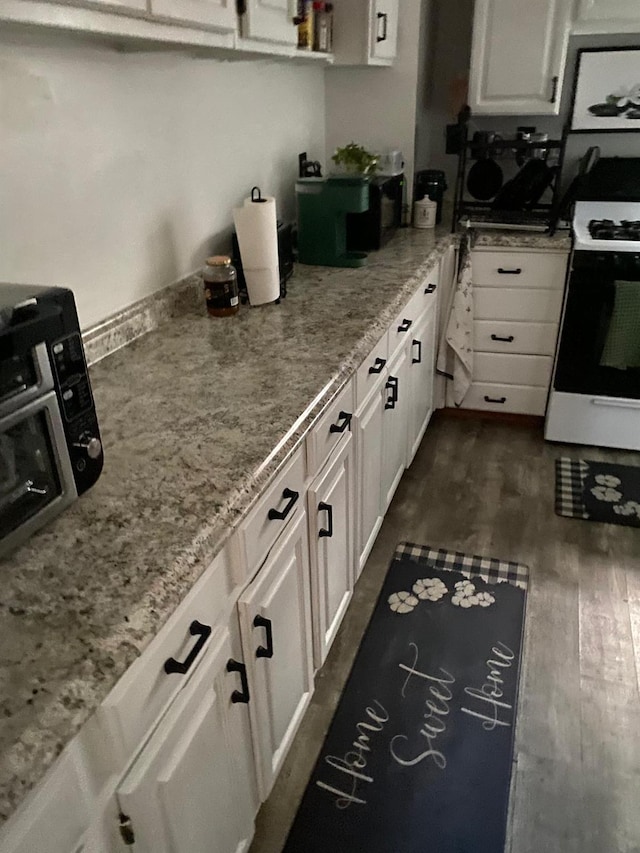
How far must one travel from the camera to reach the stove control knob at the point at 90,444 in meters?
0.97

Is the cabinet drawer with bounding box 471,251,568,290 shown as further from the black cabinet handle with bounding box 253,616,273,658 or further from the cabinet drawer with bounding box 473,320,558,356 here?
the black cabinet handle with bounding box 253,616,273,658

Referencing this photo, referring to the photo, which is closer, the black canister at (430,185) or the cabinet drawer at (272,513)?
the cabinet drawer at (272,513)

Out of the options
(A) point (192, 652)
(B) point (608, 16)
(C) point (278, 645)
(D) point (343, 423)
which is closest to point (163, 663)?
(A) point (192, 652)

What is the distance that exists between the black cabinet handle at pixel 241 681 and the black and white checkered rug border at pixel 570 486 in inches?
69.0

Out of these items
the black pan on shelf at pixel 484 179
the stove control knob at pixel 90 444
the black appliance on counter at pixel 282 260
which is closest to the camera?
the stove control knob at pixel 90 444

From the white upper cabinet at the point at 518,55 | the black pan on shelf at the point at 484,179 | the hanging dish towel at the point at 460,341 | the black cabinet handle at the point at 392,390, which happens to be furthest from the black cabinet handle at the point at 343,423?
the black pan on shelf at the point at 484,179

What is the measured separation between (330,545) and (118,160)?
108cm

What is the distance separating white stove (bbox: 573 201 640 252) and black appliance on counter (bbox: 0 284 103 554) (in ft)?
7.39

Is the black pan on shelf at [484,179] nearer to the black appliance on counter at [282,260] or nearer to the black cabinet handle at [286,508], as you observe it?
the black appliance on counter at [282,260]

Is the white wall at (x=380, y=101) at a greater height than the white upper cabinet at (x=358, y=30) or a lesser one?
lesser

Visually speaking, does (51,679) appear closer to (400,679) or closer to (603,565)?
(400,679)

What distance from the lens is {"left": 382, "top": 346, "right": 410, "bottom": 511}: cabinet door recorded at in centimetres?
212

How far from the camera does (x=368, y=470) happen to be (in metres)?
1.97

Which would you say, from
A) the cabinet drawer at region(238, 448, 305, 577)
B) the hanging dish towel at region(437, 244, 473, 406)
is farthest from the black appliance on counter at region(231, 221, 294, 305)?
the hanging dish towel at region(437, 244, 473, 406)
